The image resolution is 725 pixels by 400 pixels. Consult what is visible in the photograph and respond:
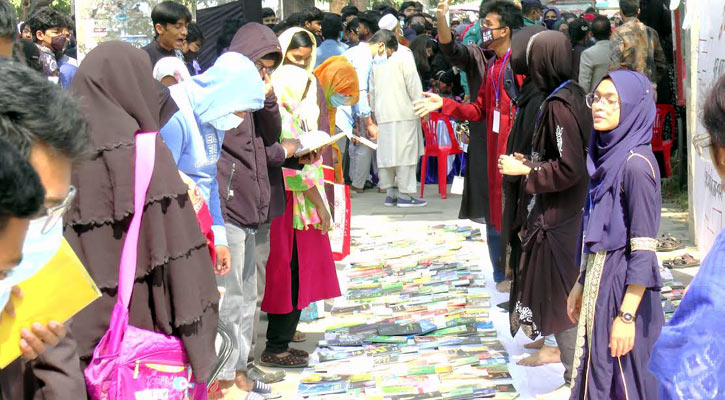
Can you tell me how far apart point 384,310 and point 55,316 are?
4.86 m

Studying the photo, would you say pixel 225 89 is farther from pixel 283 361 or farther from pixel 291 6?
pixel 291 6

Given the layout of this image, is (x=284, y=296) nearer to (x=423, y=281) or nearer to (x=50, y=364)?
(x=423, y=281)

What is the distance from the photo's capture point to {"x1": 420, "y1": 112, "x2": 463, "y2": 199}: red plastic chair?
11.5 meters

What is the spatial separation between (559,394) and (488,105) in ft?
7.83

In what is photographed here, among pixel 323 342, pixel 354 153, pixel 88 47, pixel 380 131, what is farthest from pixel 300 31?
pixel 354 153

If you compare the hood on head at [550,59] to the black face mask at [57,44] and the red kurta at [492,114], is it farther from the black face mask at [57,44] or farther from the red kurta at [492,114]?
the black face mask at [57,44]

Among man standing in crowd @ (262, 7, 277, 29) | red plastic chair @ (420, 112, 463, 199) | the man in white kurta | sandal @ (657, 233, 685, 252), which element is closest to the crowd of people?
sandal @ (657, 233, 685, 252)

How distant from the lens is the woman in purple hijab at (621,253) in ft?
11.6

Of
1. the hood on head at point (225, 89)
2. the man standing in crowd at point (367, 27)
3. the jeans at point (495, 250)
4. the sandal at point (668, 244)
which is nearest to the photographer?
the hood on head at point (225, 89)

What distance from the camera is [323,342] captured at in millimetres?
6117

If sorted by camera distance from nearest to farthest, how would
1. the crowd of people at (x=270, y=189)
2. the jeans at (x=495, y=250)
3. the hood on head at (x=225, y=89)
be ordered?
the crowd of people at (x=270, y=189) < the hood on head at (x=225, y=89) < the jeans at (x=495, y=250)

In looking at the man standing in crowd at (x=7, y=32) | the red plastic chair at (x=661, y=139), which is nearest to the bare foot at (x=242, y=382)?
the man standing in crowd at (x=7, y=32)

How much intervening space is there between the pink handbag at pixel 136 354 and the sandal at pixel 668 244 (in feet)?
20.3

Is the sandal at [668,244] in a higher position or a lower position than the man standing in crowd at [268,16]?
lower
